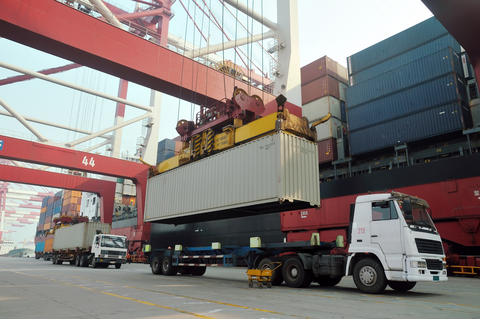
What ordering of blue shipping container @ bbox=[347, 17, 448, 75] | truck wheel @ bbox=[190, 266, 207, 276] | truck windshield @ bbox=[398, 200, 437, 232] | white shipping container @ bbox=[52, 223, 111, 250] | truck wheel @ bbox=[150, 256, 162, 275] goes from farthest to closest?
white shipping container @ bbox=[52, 223, 111, 250] → blue shipping container @ bbox=[347, 17, 448, 75] → truck wheel @ bbox=[150, 256, 162, 275] → truck wheel @ bbox=[190, 266, 207, 276] → truck windshield @ bbox=[398, 200, 437, 232]

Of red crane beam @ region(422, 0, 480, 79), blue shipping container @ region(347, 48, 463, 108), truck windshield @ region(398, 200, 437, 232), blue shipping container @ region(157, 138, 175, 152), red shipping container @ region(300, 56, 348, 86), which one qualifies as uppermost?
red shipping container @ region(300, 56, 348, 86)

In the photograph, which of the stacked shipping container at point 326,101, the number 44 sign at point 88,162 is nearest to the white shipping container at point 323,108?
the stacked shipping container at point 326,101

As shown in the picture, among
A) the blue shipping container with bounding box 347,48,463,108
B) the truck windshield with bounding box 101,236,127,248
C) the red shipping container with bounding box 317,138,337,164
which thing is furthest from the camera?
the red shipping container with bounding box 317,138,337,164

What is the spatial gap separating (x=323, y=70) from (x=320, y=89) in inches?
56.4

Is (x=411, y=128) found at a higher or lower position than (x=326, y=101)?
lower

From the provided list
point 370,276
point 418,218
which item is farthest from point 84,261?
point 418,218

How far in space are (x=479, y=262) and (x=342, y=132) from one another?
1081cm

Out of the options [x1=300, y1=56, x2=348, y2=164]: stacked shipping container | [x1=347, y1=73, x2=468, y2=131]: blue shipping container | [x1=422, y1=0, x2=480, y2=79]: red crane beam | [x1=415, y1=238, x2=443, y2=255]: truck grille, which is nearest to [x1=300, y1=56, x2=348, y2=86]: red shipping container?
[x1=300, y1=56, x2=348, y2=164]: stacked shipping container

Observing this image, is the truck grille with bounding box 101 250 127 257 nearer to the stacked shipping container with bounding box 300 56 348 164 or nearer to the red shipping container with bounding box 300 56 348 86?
the stacked shipping container with bounding box 300 56 348 164

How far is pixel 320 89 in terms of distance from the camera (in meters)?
A: 23.2

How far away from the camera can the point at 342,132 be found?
20891 millimetres

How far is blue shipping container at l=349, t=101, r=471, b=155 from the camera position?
1550cm

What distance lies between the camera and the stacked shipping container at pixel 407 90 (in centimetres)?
1609

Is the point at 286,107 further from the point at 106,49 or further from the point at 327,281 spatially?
the point at 327,281
